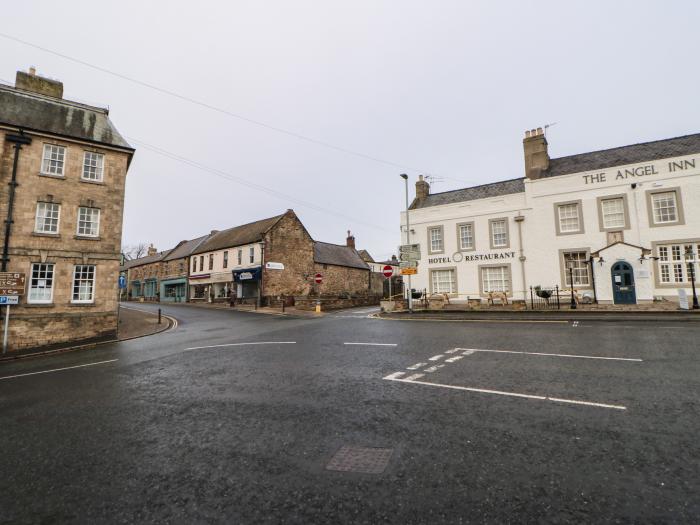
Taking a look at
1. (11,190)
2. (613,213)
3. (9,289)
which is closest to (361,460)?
(9,289)

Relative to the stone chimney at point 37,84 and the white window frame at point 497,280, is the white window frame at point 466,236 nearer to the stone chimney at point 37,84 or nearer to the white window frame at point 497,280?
the white window frame at point 497,280

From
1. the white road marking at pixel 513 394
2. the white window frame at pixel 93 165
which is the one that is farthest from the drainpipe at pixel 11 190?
the white road marking at pixel 513 394

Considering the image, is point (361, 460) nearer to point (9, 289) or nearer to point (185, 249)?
point (9, 289)

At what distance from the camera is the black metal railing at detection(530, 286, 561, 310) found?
762 inches

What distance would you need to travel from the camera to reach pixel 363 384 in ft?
20.8

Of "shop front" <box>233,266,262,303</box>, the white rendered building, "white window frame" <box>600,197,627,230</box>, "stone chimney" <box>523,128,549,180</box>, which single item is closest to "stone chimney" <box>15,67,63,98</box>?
"shop front" <box>233,266,262,303</box>

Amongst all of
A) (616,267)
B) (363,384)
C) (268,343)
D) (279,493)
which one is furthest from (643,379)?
(616,267)

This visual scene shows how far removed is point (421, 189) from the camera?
30.2 metres

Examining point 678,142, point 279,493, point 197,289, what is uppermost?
point 678,142

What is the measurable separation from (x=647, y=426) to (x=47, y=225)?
23.6m

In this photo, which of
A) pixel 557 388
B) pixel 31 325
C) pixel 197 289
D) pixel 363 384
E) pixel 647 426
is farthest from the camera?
pixel 197 289

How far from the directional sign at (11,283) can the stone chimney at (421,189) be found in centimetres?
2614

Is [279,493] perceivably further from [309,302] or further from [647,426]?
[309,302]

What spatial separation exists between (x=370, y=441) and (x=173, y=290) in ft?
173
